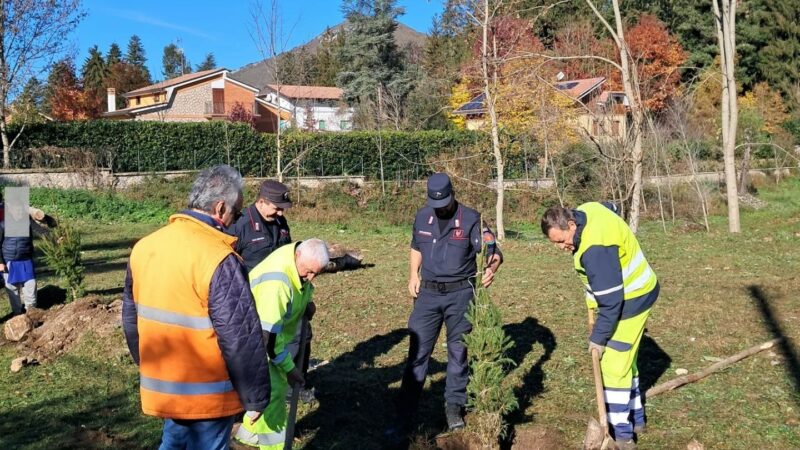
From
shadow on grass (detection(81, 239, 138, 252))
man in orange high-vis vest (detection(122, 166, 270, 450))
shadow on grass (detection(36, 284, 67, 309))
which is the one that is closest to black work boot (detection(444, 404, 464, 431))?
man in orange high-vis vest (detection(122, 166, 270, 450))

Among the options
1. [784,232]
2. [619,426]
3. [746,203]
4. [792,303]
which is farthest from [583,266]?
[746,203]

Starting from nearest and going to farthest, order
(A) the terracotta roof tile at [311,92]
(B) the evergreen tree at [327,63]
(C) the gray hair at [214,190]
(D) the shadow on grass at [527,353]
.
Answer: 1. (C) the gray hair at [214,190]
2. (D) the shadow on grass at [527,353]
3. (A) the terracotta roof tile at [311,92]
4. (B) the evergreen tree at [327,63]

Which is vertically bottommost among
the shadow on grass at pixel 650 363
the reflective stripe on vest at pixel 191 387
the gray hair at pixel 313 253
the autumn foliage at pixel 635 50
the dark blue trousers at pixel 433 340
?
the shadow on grass at pixel 650 363

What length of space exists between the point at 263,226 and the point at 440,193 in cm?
185

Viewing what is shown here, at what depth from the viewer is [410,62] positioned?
56812 mm

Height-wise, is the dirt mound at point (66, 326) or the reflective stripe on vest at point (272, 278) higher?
the reflective stripe on vest at point (272, 278)

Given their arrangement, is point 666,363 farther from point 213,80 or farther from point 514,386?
point 213,80

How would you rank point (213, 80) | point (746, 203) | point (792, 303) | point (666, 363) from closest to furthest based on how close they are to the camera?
1. point (666, 363)
2. point (792, 303)
3. point (746, 203)
4. point (213, 80)

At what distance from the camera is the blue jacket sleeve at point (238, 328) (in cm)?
321

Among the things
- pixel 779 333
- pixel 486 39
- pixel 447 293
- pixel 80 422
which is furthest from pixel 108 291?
pixel 486 39

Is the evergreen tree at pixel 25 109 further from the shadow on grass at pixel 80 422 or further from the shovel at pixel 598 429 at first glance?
the shovel at pixel 598 429

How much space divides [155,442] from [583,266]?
3496mm

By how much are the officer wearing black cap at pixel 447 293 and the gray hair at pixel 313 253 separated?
1453 millimetres

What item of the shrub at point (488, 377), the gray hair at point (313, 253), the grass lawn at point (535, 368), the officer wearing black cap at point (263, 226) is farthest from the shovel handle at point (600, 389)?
the officer wearing black cap at point (263, 226)
